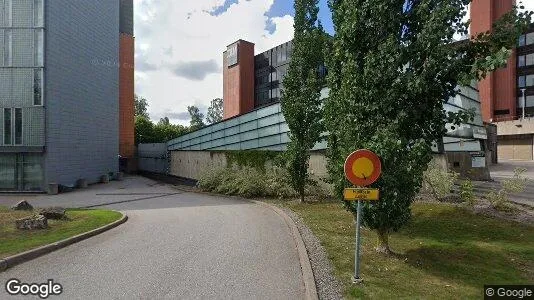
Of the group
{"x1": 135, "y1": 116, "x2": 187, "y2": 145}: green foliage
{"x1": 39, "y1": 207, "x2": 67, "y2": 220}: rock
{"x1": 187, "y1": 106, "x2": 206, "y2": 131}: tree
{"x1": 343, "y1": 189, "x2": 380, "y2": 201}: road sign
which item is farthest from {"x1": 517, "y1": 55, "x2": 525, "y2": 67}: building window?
{"x1": 187, "y1": 106, "x2": 206, "y2": 131}: tree

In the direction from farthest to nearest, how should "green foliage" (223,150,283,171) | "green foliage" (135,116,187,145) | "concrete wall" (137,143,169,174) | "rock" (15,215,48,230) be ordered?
"green foliage" (135,116,187,145)
"concrete wall" (137,143,169,174)
"green foliage" (223,150,283,171)
"rock" (15,215,48,230)

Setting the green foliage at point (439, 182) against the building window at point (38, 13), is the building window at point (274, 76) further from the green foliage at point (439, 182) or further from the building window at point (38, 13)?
the green foliage at point (439, 182)

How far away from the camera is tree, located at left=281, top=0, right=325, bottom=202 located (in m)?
16.8

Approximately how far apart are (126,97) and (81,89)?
22899 mm

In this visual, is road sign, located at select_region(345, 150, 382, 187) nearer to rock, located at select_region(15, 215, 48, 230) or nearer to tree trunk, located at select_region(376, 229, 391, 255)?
tree trunk, located at select_region(376, 229, 391, 255)

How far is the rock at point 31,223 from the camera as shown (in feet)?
35.4

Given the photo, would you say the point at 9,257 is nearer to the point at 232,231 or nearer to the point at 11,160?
the point at 232,231

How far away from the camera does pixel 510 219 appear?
11289 mm

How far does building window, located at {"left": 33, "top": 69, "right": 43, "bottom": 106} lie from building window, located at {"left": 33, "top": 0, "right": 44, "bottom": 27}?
3.36 meters

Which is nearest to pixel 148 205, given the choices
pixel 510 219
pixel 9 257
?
pixel 9 257

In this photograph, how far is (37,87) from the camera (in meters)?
27.5

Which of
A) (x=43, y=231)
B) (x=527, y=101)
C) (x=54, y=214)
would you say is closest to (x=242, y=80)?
(x=527, y=101)

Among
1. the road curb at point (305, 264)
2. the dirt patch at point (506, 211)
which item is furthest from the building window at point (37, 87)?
the dirt patch at point (506, 211)

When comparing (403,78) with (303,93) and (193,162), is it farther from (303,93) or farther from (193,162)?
(193,162)
